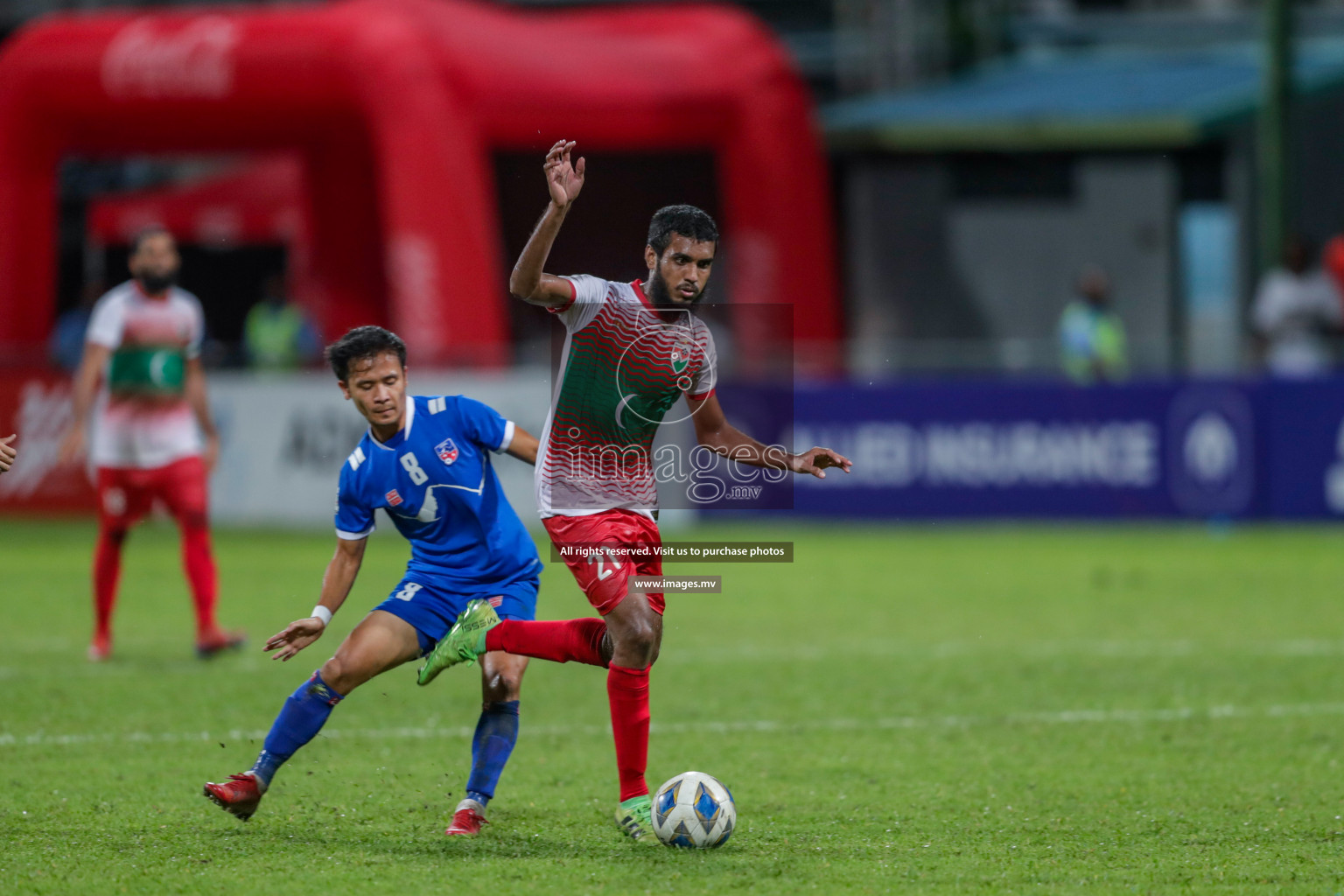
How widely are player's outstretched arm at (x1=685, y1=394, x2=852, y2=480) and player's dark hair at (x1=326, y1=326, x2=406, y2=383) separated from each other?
1002 mm

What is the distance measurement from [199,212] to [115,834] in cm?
2148

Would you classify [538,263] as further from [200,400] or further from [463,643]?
[200,400]

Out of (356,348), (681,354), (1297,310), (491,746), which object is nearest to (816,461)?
(681,354)

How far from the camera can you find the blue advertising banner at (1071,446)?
15.9 m

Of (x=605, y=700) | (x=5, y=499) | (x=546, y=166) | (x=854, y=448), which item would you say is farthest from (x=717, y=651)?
(x=5, y=499)

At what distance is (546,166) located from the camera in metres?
5.31

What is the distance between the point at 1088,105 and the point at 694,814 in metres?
18.9

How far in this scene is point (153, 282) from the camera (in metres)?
9.52

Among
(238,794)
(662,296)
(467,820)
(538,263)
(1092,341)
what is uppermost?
(538,263)

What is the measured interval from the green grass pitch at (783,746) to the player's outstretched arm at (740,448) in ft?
3.81

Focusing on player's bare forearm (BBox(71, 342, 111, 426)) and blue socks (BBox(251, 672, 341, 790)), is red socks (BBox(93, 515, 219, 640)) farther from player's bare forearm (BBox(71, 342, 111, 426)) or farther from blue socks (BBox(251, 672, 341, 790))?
blue socks (BBox(251, 672, 341, 790))

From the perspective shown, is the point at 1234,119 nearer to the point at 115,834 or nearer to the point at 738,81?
the point at 738,81

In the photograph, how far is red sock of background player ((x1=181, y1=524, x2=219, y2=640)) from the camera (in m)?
9.45

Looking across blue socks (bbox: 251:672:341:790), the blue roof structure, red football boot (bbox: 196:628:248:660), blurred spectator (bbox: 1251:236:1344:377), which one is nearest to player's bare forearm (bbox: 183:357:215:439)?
red football boot (bbox: 196:628:248:660)
